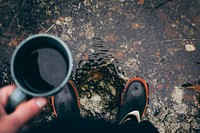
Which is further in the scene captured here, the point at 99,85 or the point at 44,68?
the point at 99,85

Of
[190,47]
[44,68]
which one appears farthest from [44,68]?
[190,47]

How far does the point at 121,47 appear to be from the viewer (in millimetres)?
2211

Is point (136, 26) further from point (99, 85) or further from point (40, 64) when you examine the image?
point (40, 64)

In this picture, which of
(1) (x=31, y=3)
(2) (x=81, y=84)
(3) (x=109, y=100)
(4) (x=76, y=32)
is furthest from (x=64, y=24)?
(3) (x=109, y=100)

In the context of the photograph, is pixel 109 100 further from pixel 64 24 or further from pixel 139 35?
pixel 64 24

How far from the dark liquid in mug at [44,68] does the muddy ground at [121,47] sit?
850mm

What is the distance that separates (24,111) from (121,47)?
1.24 metres

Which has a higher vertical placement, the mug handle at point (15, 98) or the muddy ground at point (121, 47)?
the mug handle at point (15, 98)

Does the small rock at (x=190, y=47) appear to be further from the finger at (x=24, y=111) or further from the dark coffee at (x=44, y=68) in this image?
the finger at (x=24, y=111)

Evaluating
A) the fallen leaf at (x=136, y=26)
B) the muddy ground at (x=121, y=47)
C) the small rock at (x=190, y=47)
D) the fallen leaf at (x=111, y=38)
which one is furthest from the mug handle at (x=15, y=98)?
the small rock at (x=190, y=47)

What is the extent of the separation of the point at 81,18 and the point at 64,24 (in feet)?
0.51

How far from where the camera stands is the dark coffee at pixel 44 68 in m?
1.25

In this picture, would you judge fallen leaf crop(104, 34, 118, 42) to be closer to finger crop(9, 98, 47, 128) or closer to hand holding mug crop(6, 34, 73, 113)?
hand holding mug crop(6, 34, 73, 113)

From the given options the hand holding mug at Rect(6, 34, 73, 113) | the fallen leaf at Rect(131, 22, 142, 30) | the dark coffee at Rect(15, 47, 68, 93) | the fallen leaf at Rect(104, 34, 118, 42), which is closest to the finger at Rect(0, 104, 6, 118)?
the hand holding mug at Rect(6, 34, 73, 113)
